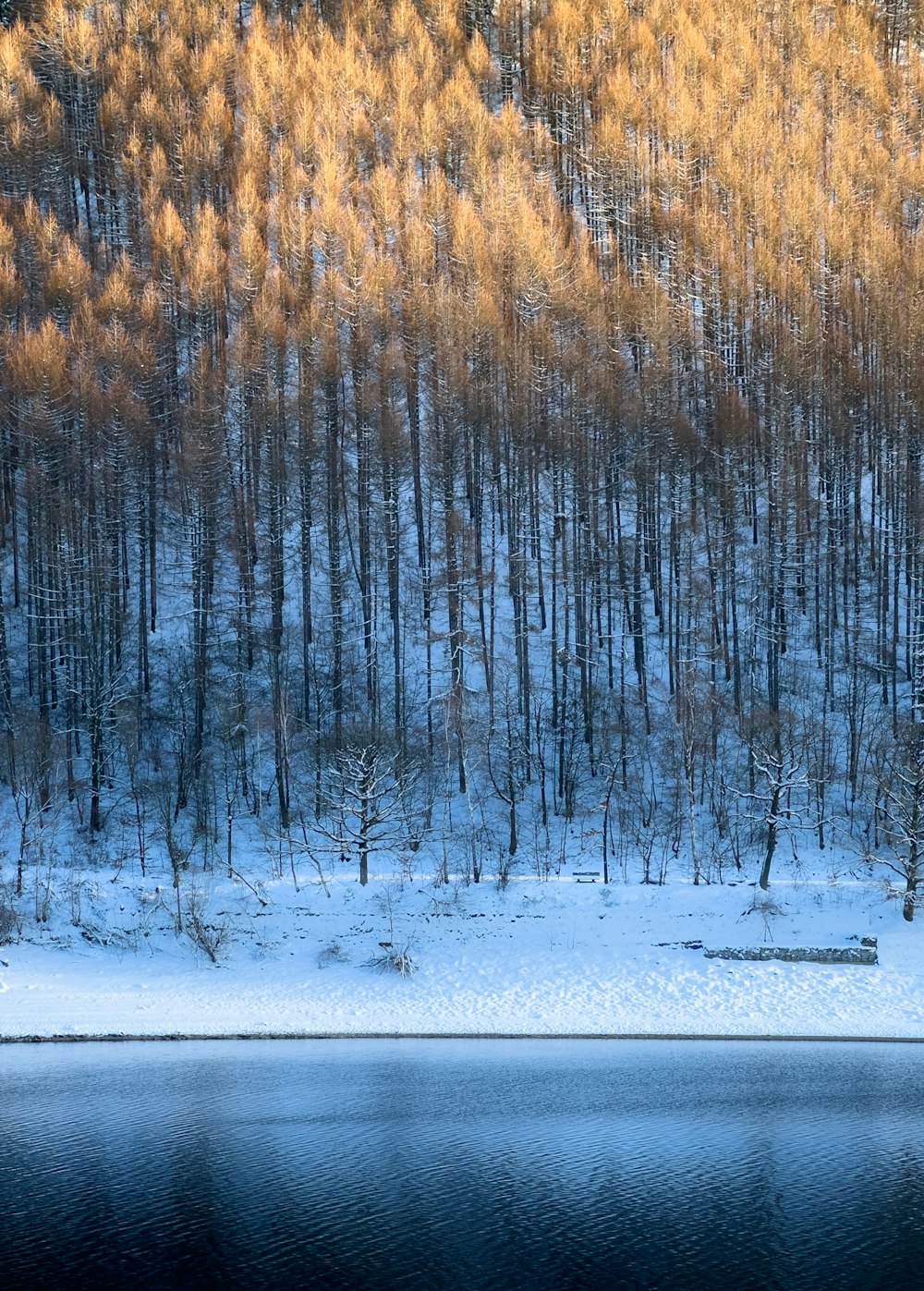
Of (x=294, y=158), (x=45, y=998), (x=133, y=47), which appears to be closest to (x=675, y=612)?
(x=45, y=998)

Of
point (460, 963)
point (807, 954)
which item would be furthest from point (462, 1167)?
point (807, 954)

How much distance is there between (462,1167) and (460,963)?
15472 mm

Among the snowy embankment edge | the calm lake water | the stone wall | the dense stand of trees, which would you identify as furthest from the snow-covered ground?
the dense stand of trees

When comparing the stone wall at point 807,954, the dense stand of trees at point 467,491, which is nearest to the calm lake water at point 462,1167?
the stone wall at point 807,954

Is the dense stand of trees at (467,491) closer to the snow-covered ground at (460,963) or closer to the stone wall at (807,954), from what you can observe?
the snow-covered ground at (460,963)

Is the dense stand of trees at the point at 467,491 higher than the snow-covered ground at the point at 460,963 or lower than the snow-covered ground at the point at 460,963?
higher

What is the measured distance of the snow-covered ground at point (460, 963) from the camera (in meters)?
38.5

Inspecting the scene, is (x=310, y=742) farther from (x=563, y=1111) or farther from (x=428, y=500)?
(x=563, y=1111)

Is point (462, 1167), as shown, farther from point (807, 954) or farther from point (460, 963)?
point (807, 954)

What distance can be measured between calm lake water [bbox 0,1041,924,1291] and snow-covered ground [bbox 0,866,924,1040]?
7.06 ft

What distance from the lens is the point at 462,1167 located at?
2591cm

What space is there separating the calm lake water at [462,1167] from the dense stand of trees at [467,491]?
12.6 meters

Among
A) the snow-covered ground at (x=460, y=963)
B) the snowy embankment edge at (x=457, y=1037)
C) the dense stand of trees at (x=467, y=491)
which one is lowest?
the snowy embankment edge at (x=457, y=1037)

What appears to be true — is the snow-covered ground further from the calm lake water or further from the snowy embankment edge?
the calm lake water
